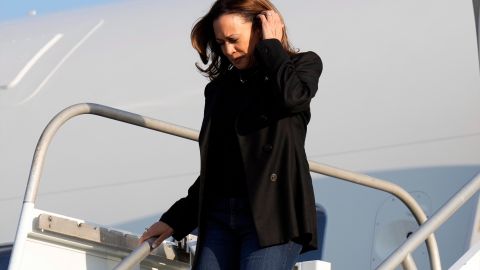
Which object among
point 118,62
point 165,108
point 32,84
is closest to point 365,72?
point 165,108

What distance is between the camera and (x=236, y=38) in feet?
12.7

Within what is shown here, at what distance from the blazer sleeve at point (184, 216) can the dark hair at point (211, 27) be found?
0.40m

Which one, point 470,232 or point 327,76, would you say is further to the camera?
point 327,76

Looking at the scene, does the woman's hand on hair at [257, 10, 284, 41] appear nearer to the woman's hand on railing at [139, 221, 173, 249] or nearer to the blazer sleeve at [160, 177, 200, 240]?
the blazer sleeve at [160, 177, 200, 240]

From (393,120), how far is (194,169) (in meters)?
1.22

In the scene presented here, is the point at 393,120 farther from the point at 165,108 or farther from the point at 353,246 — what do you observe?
the point at 165,108

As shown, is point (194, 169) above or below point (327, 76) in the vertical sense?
below

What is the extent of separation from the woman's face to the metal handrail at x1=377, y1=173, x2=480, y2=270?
775 millimetres

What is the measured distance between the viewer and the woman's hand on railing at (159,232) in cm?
426

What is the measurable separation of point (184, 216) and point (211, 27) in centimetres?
63

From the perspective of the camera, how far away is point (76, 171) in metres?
7.48

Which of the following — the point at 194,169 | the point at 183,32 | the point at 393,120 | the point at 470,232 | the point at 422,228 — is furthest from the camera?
the point at 183,32

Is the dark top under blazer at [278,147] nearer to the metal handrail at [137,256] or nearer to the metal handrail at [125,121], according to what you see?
the metal handrail at [137,256]

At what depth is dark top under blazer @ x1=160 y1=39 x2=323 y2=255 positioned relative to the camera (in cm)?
368
